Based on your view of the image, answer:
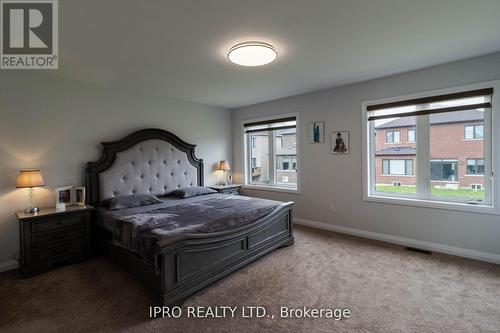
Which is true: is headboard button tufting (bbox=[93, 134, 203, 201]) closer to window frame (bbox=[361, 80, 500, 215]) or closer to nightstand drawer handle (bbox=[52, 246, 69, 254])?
nightstand drawer handle (bbox=[52, 246, 69, 254])

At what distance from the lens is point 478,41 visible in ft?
7.93

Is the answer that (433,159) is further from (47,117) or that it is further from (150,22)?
(47,117)

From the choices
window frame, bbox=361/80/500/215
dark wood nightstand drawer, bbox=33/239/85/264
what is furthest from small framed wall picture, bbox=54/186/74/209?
window frame, bbox=361/80/500/215

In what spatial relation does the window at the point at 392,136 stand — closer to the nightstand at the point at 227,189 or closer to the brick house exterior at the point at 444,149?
the brick house exterior at the point at 444,149

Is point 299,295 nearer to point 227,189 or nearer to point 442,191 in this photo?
point 442,191

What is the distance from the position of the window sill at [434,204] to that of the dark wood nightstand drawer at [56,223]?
390cm

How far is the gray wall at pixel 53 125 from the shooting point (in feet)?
9.12

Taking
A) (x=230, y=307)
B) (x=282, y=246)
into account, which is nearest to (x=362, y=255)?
(x=282, y=246)

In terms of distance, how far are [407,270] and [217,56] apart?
10.2ft

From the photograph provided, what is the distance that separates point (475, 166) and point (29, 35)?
16.1ft

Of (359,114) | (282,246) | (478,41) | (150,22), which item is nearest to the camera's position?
(150,22)

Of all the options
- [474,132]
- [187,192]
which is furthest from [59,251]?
[474,132]

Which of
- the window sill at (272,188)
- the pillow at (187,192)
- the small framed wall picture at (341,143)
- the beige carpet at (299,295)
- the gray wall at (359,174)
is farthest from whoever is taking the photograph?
the window sill at (272,188)

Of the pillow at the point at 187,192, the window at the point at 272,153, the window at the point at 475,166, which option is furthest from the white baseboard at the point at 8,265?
the window at the point at 475,166
